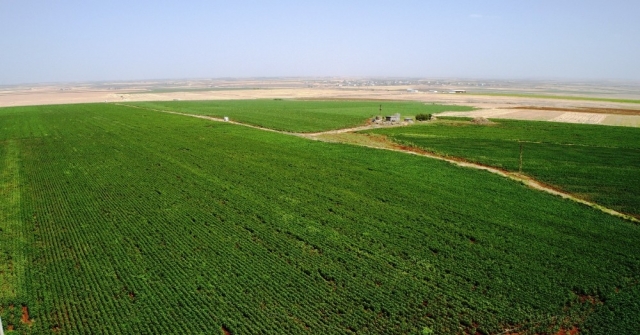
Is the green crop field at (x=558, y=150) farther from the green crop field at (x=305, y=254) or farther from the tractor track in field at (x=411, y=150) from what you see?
the green crop field at (x=305, y=254)

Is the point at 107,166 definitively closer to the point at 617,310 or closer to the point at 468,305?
the point at 468,305

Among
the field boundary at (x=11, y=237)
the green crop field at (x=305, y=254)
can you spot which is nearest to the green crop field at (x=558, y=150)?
the green crop field at (x=305, y=254)

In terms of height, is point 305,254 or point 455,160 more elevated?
point 455,160

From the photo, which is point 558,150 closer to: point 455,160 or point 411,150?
point 455,160

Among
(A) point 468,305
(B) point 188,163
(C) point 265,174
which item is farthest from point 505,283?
(B) point 188,163

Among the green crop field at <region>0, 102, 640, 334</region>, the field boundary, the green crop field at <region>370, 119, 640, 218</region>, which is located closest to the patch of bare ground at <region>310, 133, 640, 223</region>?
the green crop field at <region>370, 119, 640, 218</region>

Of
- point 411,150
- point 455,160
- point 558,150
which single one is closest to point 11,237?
point 455,160

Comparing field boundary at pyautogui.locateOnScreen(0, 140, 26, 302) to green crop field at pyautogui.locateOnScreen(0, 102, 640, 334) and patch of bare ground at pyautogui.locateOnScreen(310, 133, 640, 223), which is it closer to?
green crop field at pyautogui.locateOnScreen(0, 102, 640, 334)
